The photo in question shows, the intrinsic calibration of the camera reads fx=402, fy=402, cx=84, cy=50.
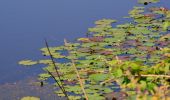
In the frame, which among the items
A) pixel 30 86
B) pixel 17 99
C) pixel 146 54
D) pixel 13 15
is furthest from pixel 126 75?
pixel 13 15

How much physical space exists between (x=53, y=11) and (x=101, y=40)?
270 centimetres

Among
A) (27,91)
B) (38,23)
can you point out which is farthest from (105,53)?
(38,23)

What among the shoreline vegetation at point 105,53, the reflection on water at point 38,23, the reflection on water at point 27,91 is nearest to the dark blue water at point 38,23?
the reflection on water at point 38,23

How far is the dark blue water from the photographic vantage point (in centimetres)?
556

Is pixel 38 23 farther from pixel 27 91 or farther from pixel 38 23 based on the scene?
pixel 27 91

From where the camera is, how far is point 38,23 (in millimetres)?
7141

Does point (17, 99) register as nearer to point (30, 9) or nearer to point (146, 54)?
→ point (146, 54)

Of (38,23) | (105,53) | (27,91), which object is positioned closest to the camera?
(27,91)

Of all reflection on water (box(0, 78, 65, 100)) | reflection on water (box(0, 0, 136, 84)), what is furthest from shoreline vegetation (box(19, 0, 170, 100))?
reflection on water (box(0, 0, 136, 84))

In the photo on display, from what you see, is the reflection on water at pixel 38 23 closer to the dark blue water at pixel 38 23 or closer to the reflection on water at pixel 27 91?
the dark blue water at pixel 38 23

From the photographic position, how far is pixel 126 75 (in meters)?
1.55

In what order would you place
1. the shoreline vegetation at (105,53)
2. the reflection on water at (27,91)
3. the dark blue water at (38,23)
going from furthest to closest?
the dark blue water at (38,23)
the reflection on water at (27,91)
the shoreline vegetation at (105,53)

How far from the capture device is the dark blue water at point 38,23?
5.56 metres

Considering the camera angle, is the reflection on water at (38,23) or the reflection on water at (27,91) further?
the reflection on water at (38,23)
